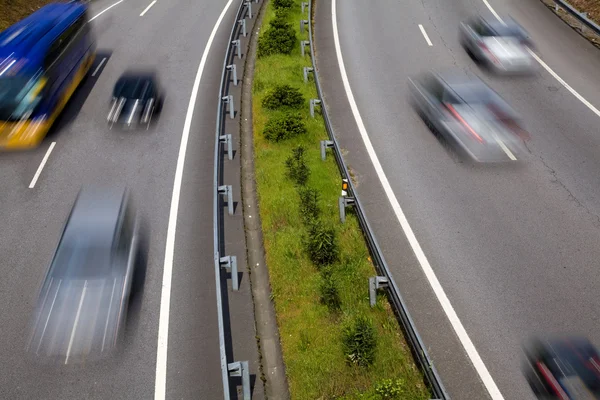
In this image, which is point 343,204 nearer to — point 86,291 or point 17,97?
point 86,291

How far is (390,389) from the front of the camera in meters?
10.0

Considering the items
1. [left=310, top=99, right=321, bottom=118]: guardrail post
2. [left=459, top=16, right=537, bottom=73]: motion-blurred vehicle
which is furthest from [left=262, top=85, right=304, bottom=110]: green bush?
[left=459, top=16, right=537, bottom=73]: motion-blurred vehicle

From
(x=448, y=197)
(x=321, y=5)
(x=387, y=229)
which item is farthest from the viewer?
(x=321, y=5)

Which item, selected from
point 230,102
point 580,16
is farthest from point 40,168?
point 580,16

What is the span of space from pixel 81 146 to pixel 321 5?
17185 millimetres

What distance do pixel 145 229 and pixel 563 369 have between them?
9848mm

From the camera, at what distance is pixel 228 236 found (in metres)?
14.6

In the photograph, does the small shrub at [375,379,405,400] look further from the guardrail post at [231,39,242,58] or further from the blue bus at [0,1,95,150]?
the guardrail post at [231,39,242,58]

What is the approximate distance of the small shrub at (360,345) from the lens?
10.9 meters

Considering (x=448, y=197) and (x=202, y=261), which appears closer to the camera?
(x=202, y=261)

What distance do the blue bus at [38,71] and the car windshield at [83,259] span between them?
7279mm

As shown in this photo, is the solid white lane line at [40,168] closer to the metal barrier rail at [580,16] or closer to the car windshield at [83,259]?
the car windshield at [83,259]

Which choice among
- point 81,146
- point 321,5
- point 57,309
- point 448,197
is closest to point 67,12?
point 81,146

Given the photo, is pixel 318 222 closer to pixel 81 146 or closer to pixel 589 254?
pixel 589 254
